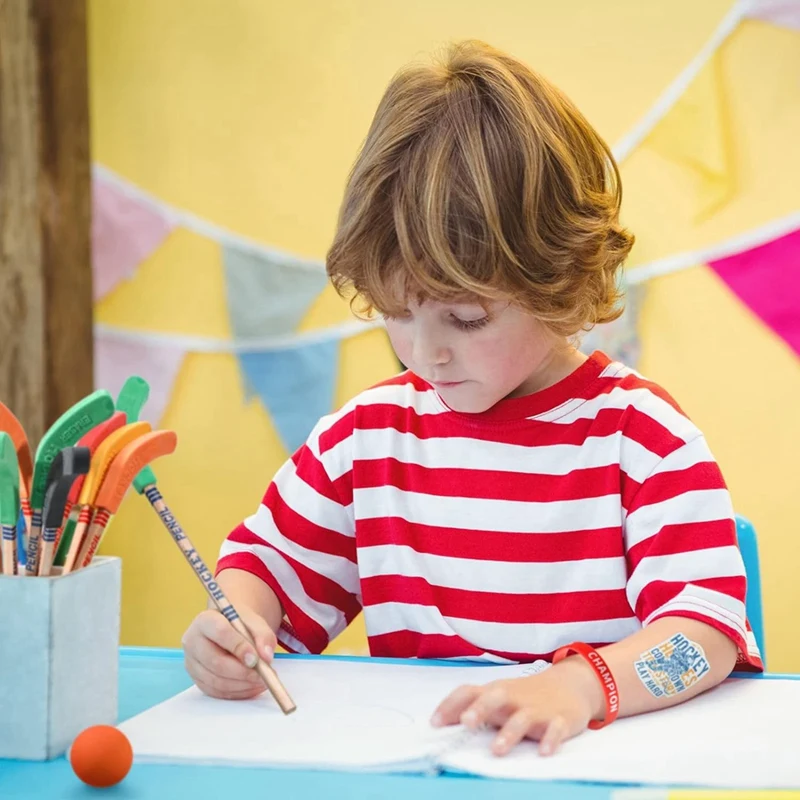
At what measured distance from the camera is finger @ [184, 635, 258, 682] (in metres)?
0.71

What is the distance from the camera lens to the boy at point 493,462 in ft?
2.55

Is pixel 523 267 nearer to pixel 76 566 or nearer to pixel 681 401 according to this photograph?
pixel 76 566

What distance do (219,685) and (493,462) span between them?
0.30 meters

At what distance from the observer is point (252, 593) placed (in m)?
0.87

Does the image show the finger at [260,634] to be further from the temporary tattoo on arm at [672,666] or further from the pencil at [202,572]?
the temporary tattoo on arm at [672,666]

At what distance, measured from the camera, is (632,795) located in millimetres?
535

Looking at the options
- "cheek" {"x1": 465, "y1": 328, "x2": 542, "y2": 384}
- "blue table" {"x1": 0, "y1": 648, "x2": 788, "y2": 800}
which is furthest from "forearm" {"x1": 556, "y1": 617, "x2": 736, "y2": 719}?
"cheek" {"x1": 465, "y1": 328, "x2": 542, "y2": 384}

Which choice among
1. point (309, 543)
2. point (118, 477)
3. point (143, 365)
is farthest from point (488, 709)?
point (143, 365)

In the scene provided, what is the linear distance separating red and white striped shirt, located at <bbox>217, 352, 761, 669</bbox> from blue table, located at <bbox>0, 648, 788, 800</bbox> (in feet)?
0.89

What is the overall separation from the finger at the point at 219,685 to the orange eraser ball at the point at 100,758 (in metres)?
0.14

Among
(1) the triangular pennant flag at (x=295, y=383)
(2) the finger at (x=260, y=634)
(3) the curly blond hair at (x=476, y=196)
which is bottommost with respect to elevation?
(1) the triangular pennant flag at (x=295, y=383)

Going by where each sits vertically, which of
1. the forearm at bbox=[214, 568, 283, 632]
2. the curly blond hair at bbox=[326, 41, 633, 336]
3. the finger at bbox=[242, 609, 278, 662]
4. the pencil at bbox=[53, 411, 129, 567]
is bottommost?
the forearm at bbox=[214, 568, 283, 632]

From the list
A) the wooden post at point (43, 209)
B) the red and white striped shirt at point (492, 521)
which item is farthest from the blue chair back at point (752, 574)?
the wooden post at point (43, 209)

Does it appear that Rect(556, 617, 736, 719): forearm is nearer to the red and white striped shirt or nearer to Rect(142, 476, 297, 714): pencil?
the red and white striped shirt
